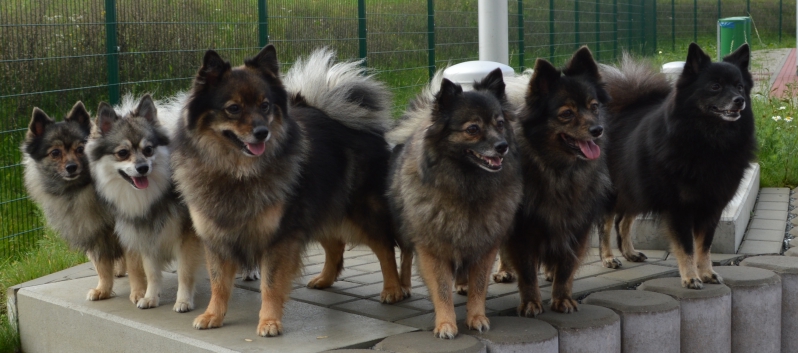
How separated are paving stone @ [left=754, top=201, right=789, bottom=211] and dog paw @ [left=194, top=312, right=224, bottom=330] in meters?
4.73

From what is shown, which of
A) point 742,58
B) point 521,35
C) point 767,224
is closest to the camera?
point 742,58

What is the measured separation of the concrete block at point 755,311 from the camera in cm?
456

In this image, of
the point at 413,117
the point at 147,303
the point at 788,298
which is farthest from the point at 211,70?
the point at 788,298

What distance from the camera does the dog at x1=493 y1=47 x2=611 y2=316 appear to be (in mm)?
3988

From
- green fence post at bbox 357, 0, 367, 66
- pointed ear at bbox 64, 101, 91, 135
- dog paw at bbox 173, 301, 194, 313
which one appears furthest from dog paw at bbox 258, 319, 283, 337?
green fence post at bbox 357, 0, 367, 66

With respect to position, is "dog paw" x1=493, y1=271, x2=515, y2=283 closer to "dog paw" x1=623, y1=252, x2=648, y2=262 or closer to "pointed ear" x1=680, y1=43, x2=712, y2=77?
"dog paw" x1=623, y1=252, x2=648, y2=262

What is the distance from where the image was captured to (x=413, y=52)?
28.9ft

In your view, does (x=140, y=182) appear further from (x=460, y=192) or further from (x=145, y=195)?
(x=460, y=192)

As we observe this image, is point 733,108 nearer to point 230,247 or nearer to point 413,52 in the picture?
point 230,247

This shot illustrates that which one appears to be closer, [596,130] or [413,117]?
[596,130]

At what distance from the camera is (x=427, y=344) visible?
3.52m

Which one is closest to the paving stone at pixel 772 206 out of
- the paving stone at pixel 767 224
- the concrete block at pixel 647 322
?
the paving stone at pixel 767 224

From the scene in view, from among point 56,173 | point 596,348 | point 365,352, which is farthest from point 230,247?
point 596,348

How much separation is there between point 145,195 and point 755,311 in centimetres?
348
